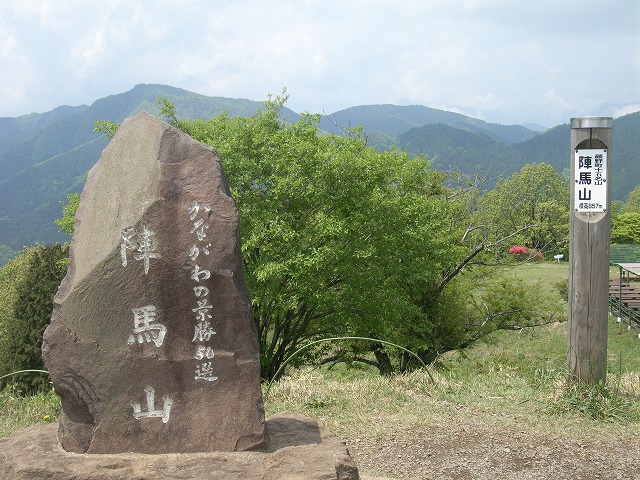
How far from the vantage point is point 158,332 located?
4496mm

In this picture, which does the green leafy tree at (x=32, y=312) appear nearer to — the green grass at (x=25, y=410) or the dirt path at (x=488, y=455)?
the green grass at (x=25, y=410)

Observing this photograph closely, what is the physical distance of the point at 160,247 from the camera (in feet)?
14.8

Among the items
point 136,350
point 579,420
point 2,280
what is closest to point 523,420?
point 579,420

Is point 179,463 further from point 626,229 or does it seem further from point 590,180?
point 626,229

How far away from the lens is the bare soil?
211 inches

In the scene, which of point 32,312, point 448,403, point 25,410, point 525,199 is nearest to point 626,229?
point 525,199

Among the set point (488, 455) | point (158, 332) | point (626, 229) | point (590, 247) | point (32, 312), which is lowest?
point (32, 312)

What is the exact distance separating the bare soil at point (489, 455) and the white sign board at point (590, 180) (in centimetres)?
223

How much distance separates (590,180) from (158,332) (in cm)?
456

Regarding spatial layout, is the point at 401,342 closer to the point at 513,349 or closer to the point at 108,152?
the point at 513,349

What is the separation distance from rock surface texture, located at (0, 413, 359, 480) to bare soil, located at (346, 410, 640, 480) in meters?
1.00

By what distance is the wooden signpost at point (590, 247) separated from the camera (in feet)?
21.6

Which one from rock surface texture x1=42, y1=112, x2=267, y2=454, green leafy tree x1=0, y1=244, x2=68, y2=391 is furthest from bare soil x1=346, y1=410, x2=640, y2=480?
green leafy tree x1=0, y1=244, x2=68, y2=391

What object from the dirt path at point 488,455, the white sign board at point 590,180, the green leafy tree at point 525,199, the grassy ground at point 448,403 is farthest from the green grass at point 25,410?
the green leafy tree at point 525,199
